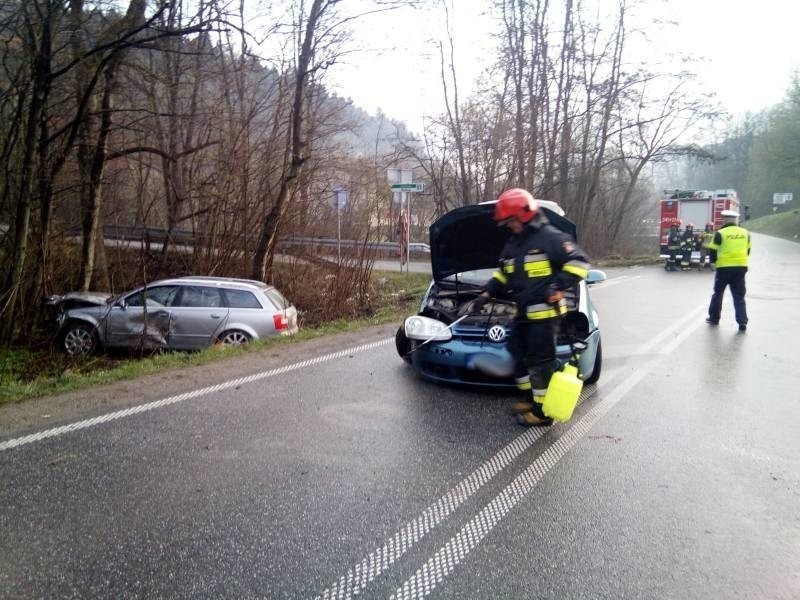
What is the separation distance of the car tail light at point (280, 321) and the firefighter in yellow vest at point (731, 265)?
705 centimetres

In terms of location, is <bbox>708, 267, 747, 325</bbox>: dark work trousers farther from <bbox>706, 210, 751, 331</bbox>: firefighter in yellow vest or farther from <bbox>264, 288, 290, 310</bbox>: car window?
<bbox>264, 288, 290, 310</bbox>: car window

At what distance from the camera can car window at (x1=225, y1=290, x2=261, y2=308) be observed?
9.06 metres

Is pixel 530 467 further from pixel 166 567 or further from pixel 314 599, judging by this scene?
pixel 166 567

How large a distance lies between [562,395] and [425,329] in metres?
1.68

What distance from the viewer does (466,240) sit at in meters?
6.20

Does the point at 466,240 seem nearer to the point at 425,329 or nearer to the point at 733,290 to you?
the point at 425,329

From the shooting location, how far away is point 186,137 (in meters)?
14.5

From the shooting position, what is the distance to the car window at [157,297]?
909 cm

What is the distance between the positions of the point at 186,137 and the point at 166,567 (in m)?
14.0

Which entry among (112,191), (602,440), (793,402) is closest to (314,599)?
(602,440)

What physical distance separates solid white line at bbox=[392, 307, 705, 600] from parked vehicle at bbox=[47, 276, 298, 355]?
574cm

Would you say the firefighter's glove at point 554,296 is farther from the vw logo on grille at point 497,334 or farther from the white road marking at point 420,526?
the white road marking at point 420,526

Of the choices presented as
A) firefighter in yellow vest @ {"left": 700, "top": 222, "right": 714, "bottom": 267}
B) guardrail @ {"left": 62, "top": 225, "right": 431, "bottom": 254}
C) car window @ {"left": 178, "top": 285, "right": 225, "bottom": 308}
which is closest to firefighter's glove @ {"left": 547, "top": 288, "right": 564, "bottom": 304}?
car window @ {"left": 178, "top": 285, "right": 225, "bottom": 308}

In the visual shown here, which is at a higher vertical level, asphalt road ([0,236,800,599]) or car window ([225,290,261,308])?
car window ([225,290,261,308])
